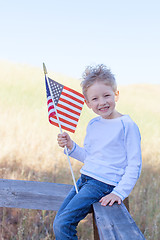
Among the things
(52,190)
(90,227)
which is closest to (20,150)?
(90,227)

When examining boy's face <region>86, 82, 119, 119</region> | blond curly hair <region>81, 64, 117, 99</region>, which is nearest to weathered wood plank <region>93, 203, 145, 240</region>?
boy's face <region>86, 82, 119, 119</region>

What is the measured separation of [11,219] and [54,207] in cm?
151

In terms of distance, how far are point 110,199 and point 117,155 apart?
30 cm

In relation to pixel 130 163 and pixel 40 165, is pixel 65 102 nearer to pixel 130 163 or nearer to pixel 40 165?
pixel 130 163

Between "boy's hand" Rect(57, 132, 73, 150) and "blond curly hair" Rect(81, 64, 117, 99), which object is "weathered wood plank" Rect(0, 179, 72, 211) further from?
"blond curly hair" Rect(81, 64, 117, 99)

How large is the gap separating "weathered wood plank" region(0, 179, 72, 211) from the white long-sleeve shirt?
1.50 feet

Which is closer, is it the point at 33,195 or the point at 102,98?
the point at 102,98

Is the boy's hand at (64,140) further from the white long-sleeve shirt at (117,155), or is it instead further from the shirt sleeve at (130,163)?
the shirt sleeve at (130,163)

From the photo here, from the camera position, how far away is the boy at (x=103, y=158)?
1.84 m

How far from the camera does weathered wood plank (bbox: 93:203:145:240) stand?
131 centimetres

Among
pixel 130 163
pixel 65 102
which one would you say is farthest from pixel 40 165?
pixel 130 163

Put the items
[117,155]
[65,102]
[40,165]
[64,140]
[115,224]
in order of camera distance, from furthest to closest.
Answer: [40,165] < [65,102] < [64,140] < [117,155] < [115,224]

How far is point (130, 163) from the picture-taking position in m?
1.88

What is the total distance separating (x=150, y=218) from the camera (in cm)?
357
